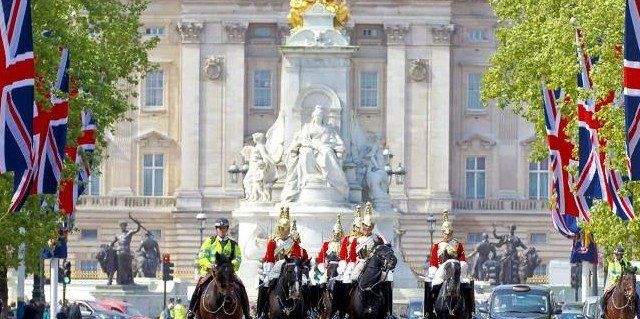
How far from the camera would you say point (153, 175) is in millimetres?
151250

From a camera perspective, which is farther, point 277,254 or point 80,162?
point 80,162

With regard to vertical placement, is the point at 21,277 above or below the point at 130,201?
below

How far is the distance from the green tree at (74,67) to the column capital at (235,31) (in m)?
54.6

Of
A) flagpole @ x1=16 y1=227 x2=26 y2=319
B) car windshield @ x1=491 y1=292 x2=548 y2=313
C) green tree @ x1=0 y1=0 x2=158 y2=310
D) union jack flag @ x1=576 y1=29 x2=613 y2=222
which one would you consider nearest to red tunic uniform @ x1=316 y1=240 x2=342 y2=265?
car windshield @ x1=491 y1=292 x2=548 y2=313

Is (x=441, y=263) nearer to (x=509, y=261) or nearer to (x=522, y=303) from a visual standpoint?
(x=522, y=303)

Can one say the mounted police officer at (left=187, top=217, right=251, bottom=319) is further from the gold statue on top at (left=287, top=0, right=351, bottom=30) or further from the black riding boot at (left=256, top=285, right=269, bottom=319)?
the gold statue on top at (left=287, top=0, right=351, bottom=30)

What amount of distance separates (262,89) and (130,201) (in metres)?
8.00

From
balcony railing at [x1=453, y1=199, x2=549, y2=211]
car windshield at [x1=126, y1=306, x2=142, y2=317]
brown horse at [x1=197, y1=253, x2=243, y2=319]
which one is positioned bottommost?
car windshield at [x1=126, y1=306, x2=142, y2=317]

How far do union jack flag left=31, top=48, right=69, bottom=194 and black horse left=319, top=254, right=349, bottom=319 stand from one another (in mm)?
5627

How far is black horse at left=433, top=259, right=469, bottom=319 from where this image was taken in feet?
193

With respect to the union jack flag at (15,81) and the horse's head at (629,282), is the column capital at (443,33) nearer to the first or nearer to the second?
the horse's head at (629,282)

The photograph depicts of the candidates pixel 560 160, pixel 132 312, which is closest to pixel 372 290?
pixel 560 160

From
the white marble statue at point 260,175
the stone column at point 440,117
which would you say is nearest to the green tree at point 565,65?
the white marble statue at point 260,175

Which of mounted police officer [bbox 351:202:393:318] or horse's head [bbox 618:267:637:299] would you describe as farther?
mounted police officer [bbox 351:202:393:318]
